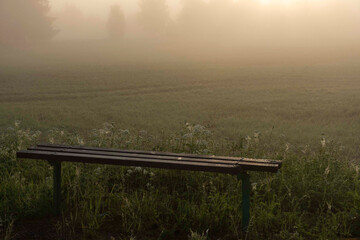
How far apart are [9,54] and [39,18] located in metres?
11.4

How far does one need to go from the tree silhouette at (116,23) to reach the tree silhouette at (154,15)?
308 centimetres

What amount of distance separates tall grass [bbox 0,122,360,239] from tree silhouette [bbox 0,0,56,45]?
56.7 meters

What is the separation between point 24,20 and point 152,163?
→ 59.7m

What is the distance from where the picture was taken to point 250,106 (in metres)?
16.3

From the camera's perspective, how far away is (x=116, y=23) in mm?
70000

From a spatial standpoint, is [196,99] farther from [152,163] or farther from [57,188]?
[152,163]

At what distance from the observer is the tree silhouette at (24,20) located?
192ft

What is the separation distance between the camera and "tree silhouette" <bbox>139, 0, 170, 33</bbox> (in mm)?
69188

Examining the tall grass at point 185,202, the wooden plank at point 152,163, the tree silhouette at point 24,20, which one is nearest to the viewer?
the wooden plank at point 152,163

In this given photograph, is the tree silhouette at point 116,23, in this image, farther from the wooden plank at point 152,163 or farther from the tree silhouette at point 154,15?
the wooden plank at point 152,163

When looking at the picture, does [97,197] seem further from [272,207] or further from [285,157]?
[285,157]

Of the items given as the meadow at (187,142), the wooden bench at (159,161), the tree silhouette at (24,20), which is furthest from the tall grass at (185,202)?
the tree silhouette at (24,20)

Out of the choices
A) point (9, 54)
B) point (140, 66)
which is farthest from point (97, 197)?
point (9, 54)

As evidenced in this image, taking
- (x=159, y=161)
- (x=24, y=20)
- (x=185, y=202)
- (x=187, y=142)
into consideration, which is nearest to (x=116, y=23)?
(x=24, y=20)
